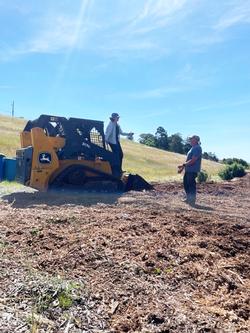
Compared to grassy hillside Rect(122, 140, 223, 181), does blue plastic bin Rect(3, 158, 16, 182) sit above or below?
above

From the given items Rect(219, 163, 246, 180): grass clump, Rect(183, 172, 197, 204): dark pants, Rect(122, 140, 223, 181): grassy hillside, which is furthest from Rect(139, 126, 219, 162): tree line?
Rect(183, 172, 197, 204): dark pants

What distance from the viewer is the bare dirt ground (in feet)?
12.1

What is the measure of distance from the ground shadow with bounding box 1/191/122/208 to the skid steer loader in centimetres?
32

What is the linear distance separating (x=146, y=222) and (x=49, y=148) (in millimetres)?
5121

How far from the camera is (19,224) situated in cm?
649

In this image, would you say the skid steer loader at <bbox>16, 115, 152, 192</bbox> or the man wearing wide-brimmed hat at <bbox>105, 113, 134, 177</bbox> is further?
the man wearing wide-brimmed hat at <bbox>105, 113, 134, 177</bbox>

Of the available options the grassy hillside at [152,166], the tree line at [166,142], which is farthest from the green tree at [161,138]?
the grassy hillside at [152,166]

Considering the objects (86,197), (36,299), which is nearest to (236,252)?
(36,299)

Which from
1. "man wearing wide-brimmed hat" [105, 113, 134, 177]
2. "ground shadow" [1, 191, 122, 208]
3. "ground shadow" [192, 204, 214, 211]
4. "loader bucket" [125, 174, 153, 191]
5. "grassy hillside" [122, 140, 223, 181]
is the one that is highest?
"man wearing wide-brimmed hat" [105, 113, 134, 177]

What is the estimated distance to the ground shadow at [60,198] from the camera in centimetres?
972

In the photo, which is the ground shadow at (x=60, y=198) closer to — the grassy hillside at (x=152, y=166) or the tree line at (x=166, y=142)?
the grassy hillside at (x=152, y=166)

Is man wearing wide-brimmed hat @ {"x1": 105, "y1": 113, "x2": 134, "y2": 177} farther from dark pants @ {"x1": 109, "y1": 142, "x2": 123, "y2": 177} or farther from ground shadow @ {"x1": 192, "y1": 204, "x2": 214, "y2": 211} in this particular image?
ground shadow @ {"x1": 192, "y1": 204, "x2": 214, "y2": 211}

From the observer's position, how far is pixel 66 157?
11.8 metres

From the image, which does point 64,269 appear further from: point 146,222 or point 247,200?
point 247,200
